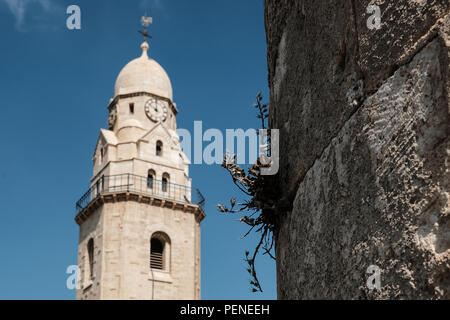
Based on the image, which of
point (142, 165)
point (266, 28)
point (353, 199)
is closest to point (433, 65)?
point (353, 199)

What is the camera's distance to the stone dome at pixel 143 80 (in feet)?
113

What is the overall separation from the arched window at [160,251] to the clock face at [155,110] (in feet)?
21.0

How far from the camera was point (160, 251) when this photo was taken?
3045 cm

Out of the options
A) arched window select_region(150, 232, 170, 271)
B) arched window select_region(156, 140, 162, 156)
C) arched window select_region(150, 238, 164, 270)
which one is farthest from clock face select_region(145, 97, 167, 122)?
arched window select_region(150, 238, 164, 270)

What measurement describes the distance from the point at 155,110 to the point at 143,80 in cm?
167

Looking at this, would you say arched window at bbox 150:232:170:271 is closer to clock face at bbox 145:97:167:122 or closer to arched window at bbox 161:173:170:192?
arched window at bbox 161:173:170:192

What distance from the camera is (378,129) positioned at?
2408mm

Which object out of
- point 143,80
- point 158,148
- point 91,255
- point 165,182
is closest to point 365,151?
point 91,255

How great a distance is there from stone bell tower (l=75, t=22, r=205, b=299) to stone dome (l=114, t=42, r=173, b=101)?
56 mm

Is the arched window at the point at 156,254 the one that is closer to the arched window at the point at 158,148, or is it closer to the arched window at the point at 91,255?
the arched window at the point at 91,255

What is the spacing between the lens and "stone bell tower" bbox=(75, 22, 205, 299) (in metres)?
29.0

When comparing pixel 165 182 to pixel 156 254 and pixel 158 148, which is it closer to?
pixel 158 148

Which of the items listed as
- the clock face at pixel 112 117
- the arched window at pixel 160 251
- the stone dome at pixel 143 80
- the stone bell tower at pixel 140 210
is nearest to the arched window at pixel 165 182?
the stone bell tower at pixel 140 210
